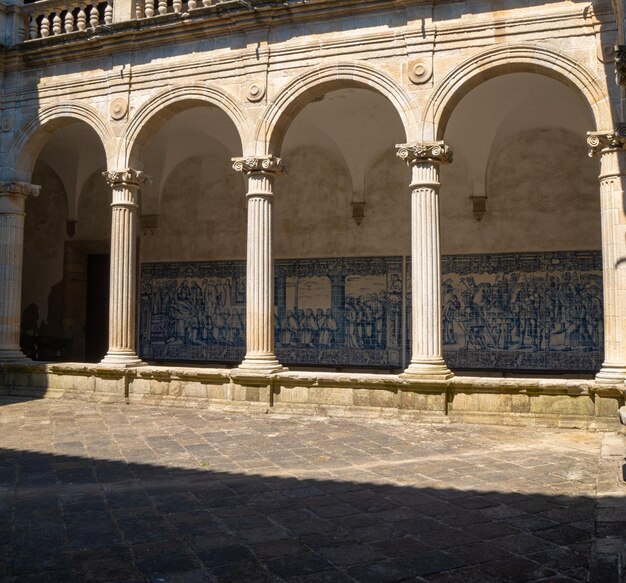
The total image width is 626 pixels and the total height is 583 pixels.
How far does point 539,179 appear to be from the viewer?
39.6ft

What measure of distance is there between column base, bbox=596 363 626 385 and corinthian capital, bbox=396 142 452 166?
332 centimetres

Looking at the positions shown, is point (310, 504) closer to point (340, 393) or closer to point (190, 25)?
point (340, 393)

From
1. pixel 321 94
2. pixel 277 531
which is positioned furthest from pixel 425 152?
pixel 277 531

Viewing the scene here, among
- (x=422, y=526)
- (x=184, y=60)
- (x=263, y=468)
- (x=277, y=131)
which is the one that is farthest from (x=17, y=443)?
(x=184, y=60)

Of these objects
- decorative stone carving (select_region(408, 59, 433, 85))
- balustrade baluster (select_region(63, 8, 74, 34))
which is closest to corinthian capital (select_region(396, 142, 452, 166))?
decorative stone carving (select_region(408, 59, 433, 85))

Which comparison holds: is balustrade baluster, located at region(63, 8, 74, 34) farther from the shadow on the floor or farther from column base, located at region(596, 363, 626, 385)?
column base, located at region(596, 363, 626, 385)

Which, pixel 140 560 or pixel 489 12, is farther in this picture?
pixel 489 12

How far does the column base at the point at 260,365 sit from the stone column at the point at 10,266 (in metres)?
4.34

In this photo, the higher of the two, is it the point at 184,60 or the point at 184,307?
the point at 184,60

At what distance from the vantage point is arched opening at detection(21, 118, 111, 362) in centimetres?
1463

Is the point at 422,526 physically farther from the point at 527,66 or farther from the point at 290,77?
the point at 290,77

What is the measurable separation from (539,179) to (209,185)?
6.88 m

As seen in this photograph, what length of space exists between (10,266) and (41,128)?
239cm

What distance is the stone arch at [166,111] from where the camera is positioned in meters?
9.70
